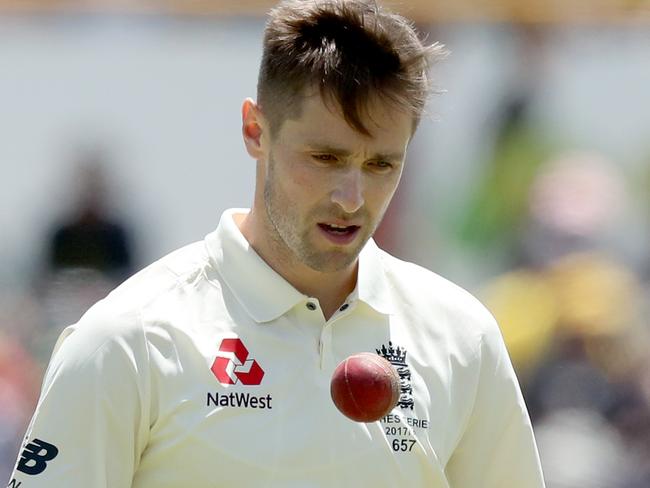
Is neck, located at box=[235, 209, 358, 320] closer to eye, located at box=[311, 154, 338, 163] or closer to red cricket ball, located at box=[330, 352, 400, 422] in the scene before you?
eye, located at box=[311, 154, 338, 163]

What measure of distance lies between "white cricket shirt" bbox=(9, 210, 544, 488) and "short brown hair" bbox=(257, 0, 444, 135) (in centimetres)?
37

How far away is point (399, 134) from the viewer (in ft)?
12.2

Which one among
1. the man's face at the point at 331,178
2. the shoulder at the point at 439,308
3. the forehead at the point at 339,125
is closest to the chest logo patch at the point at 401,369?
the shoulder at the point at 439,308

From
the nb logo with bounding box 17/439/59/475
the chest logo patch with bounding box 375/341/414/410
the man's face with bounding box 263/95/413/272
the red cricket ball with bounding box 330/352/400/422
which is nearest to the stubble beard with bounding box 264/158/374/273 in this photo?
the man's face with bounding box 263/95/413/272

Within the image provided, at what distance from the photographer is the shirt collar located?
372 centimetres

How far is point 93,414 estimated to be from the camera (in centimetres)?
346

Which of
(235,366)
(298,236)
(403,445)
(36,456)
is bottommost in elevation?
(36,456)

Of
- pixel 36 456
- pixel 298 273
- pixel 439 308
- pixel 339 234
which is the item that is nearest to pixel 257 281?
pixel 298 273

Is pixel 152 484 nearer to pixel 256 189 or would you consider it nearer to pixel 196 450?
pixel 196 450

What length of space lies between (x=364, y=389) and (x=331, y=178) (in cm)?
52

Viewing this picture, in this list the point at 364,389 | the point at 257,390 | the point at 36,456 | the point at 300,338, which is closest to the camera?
the point at 364,389

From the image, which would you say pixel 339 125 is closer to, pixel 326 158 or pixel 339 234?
pixel 326 158

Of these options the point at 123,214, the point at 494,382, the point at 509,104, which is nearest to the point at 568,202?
the point at 509,104

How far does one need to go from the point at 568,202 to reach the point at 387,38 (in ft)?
15.1
